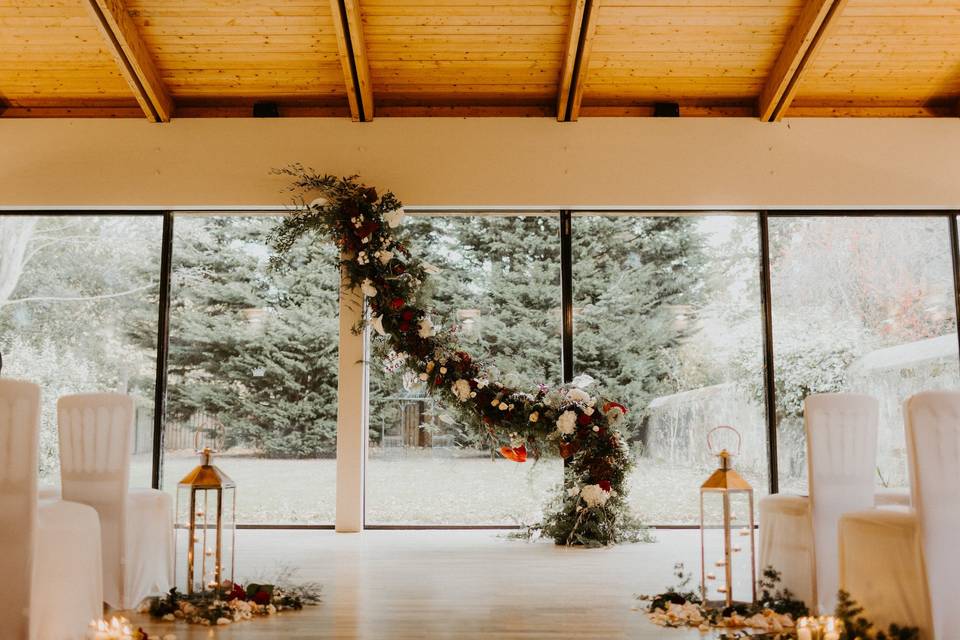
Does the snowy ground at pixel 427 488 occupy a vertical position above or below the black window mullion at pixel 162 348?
below

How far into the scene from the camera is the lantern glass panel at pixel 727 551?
3.45 meters

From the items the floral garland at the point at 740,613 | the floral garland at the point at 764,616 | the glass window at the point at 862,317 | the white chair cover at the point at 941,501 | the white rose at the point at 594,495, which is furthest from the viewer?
the glass window at the point at 862,317

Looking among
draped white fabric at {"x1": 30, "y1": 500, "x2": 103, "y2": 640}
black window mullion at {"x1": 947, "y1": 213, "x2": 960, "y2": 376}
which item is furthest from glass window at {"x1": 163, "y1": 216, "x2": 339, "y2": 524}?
black window mullion at {"x1": 947, "y1": 213, "x2": 960, "y2": 376}

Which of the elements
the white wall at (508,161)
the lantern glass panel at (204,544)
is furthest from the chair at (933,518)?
the white wall at (508,161)

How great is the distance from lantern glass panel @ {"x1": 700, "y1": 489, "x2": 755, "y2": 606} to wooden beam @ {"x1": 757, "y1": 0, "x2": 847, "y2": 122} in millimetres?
3025

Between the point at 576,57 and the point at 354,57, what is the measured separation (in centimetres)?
162

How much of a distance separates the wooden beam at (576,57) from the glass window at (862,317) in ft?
6.28

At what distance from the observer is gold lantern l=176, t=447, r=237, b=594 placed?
3500mm

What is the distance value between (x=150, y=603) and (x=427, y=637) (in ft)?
4.46

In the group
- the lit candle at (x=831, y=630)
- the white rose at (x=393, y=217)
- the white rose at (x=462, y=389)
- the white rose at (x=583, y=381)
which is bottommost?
the lit candle at (x=831, y=630)

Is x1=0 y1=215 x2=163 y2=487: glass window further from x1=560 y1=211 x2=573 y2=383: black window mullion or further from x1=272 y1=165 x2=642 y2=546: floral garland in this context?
x1=560 y1=211 x2=573 y2=383: black window mullion

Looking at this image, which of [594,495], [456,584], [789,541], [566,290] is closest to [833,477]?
[789,541]

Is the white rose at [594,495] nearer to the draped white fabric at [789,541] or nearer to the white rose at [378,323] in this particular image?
the draped white fabric at [789,541]

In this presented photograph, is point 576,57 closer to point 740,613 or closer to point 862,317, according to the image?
point 862,317
